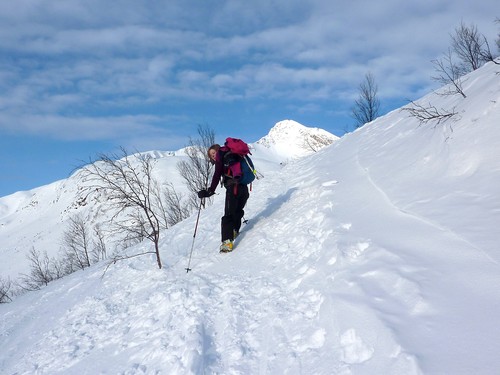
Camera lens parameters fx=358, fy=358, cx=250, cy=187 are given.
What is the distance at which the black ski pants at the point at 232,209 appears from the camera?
6977 millimetres

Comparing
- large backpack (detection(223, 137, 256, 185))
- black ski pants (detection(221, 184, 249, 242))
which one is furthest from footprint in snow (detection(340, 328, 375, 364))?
large backpack (detection(223, 137, 256, 185))

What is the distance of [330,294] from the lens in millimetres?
3898

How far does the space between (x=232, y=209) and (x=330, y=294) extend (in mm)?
3564

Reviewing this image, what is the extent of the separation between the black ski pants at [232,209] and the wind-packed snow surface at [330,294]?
43 cm

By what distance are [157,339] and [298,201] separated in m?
5.29

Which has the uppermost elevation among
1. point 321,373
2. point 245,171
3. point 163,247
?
point 245,171

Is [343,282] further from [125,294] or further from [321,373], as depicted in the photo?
[125,294]

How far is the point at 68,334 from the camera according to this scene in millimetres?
4820

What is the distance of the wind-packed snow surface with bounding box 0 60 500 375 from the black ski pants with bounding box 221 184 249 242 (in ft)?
1.41

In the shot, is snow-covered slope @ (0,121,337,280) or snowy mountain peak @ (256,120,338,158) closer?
snow-covered slope @ (0,121,337,280)

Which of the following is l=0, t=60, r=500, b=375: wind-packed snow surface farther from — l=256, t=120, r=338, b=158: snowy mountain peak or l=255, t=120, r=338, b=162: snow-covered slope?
l=256, t=120, r=338, b=158: snowy mountain peak

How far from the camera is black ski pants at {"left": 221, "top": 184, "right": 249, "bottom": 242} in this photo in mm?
6977

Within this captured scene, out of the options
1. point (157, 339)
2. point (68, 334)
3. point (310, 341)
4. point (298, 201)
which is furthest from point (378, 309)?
point (298, 201)

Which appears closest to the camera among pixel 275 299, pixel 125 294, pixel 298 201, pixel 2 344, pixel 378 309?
pixel 378 309
